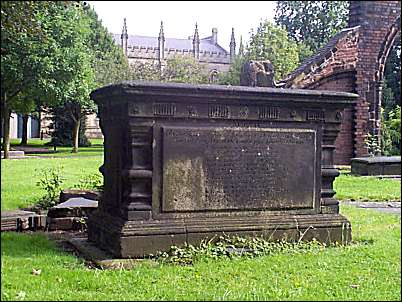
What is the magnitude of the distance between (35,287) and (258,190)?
12.5ft

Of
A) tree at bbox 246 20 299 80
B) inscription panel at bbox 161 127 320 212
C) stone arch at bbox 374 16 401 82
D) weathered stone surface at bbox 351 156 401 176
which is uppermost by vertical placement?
tree at bbox 246 20 299 80

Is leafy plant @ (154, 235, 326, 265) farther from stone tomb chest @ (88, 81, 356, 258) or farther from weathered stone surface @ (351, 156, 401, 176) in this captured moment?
weathered stone surface @ (351, 156, 401, 176)

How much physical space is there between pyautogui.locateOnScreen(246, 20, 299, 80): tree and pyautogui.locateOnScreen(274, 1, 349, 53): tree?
2183 mm

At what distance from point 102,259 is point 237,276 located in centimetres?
136

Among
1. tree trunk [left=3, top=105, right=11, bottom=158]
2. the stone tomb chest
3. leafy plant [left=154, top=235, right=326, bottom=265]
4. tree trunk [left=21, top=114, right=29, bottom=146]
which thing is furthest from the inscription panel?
tree trunk [left=3, top=105, right=11, bottom=158]

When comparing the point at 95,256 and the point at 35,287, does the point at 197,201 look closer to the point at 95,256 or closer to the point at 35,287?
the point at 95,256

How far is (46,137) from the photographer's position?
4504 mm

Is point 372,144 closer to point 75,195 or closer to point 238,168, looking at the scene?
point 75,195

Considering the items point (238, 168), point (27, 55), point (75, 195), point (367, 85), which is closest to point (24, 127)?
point (27, 55)

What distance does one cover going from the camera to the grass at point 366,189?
12674 mm

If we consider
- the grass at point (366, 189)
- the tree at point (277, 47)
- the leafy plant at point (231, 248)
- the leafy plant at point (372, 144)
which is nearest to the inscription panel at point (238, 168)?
the leafy plant at point (231, 248)

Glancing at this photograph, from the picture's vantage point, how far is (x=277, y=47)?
42.8 m

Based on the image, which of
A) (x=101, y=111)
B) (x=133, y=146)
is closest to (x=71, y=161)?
(x=101, y=111)

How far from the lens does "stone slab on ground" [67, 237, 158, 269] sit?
5.75 meters
